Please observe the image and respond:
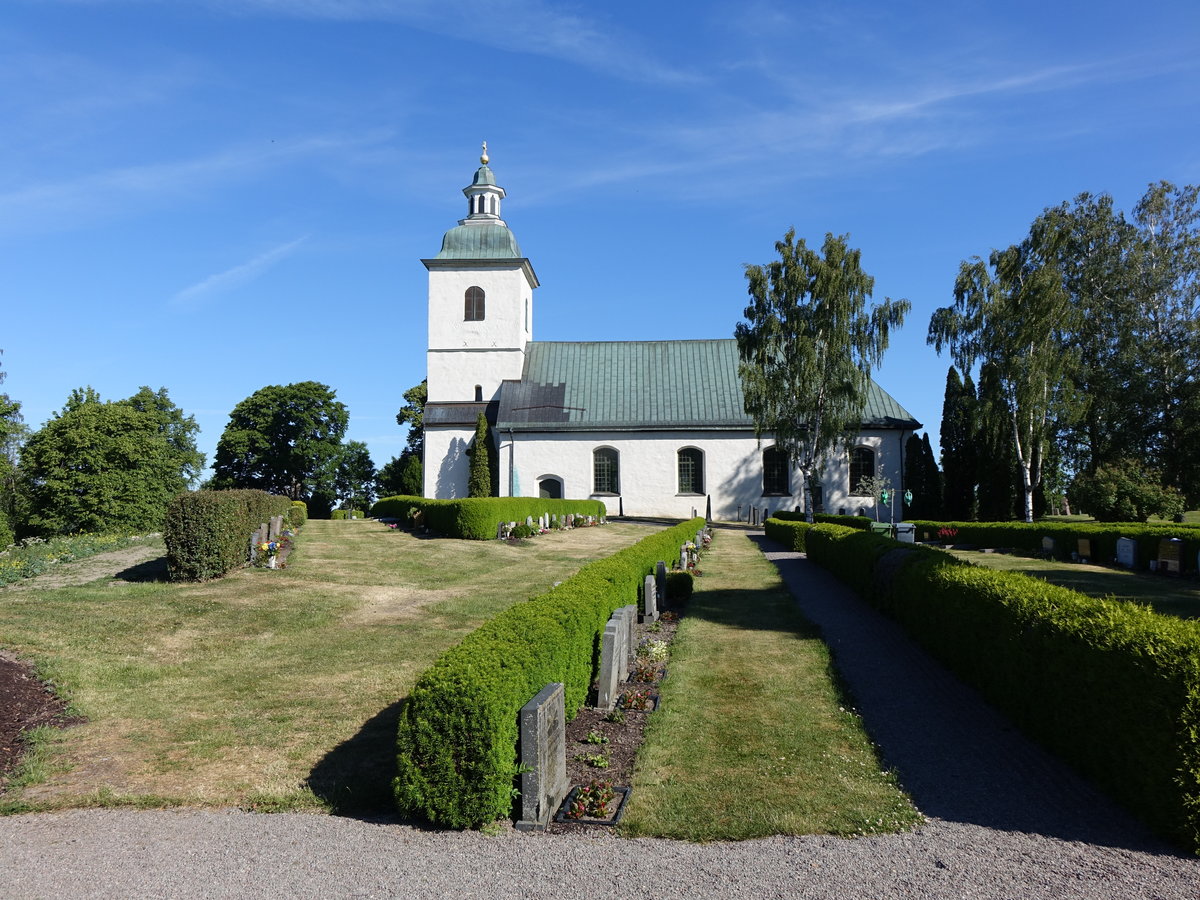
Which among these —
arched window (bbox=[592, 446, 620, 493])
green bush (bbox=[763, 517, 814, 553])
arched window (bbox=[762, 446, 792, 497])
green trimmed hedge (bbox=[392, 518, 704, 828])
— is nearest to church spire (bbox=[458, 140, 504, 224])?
arched window (bbox=[592, 446, 620, 493])

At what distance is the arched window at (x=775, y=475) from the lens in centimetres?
3981

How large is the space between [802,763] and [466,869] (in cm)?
274

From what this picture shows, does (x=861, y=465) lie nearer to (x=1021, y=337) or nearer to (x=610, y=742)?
(x=1021, y=337)

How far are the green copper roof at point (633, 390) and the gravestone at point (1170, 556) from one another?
2162 centimetres

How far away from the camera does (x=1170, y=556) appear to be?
17.2 meters

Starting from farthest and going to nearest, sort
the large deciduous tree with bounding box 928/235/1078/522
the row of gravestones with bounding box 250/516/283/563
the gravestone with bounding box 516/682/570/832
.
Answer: the large deciduous tree with bounding box 928/235/1078/522
the row of gravestones with bounding box 250/516/283/563
the gravestone with bounding box 516/682/570/832

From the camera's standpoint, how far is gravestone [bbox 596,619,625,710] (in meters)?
7.57

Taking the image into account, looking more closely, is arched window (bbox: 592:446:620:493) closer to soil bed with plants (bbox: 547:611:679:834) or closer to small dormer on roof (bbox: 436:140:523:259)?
small dormer on roof (bbox: 436:140:523:259)

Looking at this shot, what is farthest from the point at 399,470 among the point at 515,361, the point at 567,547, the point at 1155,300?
the point at 1155,300

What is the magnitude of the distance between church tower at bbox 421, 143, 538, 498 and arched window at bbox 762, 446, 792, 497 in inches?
519

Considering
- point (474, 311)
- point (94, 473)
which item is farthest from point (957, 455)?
point (94, 473)

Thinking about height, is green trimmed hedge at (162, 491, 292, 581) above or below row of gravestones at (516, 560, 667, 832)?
above

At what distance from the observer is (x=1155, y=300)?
34.5 m

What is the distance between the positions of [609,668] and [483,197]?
3739 centimetres
